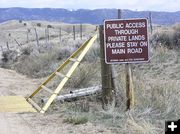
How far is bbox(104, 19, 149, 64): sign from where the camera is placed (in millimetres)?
10945

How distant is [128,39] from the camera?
36.0 feet

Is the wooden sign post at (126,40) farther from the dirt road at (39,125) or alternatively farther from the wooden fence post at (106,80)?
the dirt road at (39,125)

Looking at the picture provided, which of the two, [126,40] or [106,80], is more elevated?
[126,40]

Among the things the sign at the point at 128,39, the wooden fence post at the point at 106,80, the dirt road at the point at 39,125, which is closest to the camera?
the dirt road at the point at 39,125

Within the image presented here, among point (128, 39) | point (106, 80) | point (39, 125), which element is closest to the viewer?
point (39, 125)

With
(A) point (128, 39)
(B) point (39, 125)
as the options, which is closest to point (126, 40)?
(A) point (128, 39)

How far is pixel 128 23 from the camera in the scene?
1091 centimetres

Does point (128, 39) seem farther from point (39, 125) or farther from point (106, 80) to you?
point (39, 125)

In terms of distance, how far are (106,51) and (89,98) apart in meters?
2.61

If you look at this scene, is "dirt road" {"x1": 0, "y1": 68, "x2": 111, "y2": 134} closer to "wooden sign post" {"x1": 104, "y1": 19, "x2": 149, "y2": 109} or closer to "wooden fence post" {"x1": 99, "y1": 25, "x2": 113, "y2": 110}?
"wooden fence post" {"x1": 99, "y1": 25, "x2": 113, "y2": 110}

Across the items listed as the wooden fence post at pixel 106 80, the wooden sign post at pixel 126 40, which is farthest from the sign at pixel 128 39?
the wooden fence post at pixel 106 80

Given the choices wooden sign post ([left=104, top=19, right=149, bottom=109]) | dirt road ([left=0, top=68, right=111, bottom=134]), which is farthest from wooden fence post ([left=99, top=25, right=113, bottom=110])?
dirt road ([left=0, top=68, right=111, bottom=134])

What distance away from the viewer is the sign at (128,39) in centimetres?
1095

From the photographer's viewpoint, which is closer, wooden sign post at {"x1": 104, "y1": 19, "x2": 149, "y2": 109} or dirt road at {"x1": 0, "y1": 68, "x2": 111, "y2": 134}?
dirt road at {"x1": 0, "y1": 68, "x2": 111, "y2": 134}
